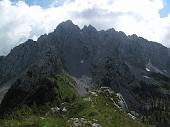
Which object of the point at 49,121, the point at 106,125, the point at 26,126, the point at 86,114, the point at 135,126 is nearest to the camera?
the point at 26,126

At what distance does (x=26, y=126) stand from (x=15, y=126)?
5.99 metres

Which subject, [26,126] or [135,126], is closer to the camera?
[26,126]

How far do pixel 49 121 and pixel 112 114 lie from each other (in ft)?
222

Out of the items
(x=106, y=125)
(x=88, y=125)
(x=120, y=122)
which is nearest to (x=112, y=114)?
(x=120, y=122)

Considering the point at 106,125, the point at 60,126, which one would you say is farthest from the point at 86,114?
the point at 60,126

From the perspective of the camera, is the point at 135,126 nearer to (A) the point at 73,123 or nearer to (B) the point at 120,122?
(B) the point at 120,122

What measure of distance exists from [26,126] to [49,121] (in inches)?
630

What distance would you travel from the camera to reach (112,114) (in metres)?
200

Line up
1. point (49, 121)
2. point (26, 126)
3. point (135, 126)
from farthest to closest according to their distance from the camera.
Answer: point (135, 126) → point (49, 121) → point (26, 126)

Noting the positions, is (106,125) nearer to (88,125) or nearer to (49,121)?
(88,125)

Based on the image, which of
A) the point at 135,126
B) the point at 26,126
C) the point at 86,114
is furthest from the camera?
the point at 86,114

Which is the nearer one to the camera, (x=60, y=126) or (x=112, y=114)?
(x=60, y=126)

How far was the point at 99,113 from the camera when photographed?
630ft

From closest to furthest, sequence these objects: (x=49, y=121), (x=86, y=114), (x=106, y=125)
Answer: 1. (x=49, y=121)
2. (x=106, y=125)
3. (x=86, y=114)
